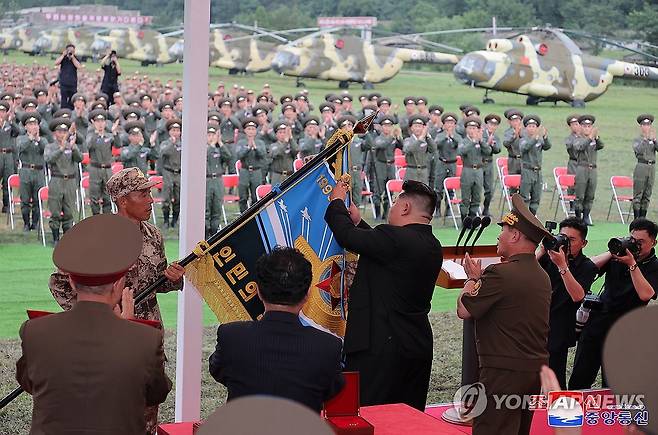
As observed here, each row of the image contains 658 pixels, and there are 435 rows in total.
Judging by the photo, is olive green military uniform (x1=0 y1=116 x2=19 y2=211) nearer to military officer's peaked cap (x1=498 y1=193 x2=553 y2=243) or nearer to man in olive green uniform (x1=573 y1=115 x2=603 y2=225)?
man in olive green uniform (x1=573 y1=115 x2=603 y2=225)

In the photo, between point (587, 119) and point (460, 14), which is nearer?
point (587, 119)

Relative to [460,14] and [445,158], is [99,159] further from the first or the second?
[460,14]

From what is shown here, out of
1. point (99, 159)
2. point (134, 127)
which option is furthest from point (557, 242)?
point (134, 127)

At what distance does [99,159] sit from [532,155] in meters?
4.10

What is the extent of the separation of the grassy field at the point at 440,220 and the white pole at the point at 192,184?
6.40 ft

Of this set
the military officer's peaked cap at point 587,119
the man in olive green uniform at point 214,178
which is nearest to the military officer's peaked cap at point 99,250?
the man in olive green uniform at point 214,178

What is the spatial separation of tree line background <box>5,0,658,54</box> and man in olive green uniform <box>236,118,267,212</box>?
4.43 feet

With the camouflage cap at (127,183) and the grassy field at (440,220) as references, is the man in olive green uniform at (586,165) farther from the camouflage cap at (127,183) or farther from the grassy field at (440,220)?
the camouflage cap at (127,183)

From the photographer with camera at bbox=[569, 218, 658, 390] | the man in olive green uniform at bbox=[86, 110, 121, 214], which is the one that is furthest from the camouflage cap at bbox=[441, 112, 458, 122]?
the photographer with camera at bbox=[569, 218, 658, 390]

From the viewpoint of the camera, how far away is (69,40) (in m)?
9.88

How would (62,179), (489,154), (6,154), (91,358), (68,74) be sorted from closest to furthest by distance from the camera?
(91,358) → (62,179) → (6,154) → (68,74) → (489,154)

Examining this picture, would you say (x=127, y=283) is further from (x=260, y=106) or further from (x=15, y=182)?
(x=260, y=106)

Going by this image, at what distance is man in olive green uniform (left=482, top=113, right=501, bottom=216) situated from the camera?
32.4 feet

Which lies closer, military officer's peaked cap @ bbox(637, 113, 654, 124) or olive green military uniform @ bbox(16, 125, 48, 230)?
olive green military uniform @ bbox(16, 125, 48, 230)
